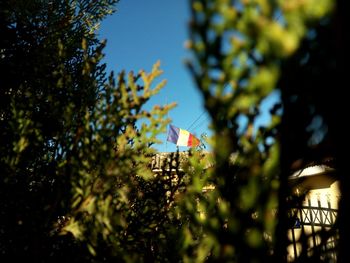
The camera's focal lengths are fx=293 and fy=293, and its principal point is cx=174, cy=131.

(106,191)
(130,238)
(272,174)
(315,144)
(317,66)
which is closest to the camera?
(272,174)

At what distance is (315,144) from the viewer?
2457 millimetres

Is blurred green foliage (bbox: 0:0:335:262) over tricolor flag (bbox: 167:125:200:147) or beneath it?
beneath

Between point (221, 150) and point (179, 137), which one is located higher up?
point (179, 137)

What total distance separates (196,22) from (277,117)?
96 centimetres

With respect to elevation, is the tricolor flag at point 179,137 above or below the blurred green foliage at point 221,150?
above

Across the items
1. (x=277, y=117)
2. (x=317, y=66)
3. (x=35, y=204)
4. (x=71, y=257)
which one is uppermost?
(x=317, y=66)

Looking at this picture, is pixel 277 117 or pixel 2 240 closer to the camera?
pixel 277 117

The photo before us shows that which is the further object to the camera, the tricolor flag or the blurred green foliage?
the tricolor flag

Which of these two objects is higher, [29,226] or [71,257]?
[29,226]

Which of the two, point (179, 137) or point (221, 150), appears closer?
point (221, 150)

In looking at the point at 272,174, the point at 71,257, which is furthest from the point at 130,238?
the point at 272,174

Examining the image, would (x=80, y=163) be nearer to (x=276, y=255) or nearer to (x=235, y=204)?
(x=235, y=204)

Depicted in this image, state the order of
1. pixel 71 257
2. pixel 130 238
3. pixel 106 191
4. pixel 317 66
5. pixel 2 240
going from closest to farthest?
pixel 317 66
pixel 106 191
pixel 2 240
pixel 71 257
pixel 130 238

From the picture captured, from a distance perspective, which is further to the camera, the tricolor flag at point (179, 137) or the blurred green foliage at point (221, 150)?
the tricolor flag at point (179, 137)
